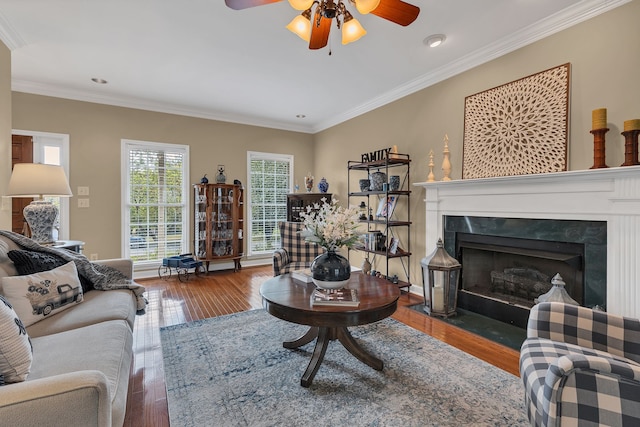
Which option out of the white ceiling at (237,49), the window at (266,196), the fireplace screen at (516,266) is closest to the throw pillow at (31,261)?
the white ceiling at (237,49)

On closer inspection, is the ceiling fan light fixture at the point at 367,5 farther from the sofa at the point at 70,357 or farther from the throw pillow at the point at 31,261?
the throw pillow at the point at 31,261

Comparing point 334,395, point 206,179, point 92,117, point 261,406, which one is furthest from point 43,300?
point 92,117

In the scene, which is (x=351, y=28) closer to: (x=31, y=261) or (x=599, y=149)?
(x=599, y=149)

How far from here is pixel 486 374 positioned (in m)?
2.03

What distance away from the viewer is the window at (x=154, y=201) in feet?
15.0

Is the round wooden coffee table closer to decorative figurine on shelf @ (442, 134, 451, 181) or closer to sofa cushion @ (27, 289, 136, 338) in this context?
sofa cushion @ (27, 289, 136, 338)

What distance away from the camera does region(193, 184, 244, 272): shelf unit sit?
15.8 feet

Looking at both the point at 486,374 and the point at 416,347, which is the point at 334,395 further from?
the point at 486,374

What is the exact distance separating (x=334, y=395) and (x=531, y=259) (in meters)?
2.33

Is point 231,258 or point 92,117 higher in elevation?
point 92,117

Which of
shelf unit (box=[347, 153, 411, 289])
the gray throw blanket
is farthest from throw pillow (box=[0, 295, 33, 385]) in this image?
shelf unit (box=[347, 153, 411, 289])

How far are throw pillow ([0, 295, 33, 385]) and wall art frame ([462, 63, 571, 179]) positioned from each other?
11.7ft

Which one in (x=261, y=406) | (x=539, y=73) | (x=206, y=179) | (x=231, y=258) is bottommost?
(x=261, y=406)

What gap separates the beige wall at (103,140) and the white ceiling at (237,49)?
206 mm
